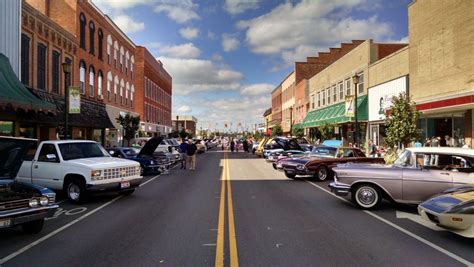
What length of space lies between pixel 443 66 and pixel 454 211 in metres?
15.9

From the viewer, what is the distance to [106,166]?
36.8ft

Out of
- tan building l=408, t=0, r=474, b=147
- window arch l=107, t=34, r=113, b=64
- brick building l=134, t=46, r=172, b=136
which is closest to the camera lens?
tan building l=408, t=0, r=474, b=147

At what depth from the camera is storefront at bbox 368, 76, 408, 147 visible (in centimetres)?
2589

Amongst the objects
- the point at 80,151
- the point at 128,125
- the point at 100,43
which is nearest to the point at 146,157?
the point at 80,151

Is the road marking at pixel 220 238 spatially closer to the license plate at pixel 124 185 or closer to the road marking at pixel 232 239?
the road marking at pixel 232 239

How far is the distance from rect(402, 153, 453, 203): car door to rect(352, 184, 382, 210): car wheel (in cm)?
68

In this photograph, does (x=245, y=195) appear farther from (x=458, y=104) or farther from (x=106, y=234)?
(x=458, y=104)

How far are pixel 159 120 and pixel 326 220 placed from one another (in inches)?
2372

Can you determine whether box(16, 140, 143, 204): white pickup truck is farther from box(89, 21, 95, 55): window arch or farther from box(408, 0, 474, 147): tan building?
box(89, 21, 95, 55): window arch

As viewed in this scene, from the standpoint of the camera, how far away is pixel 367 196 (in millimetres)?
9992

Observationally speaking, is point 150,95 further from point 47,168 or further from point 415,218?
point 415,218

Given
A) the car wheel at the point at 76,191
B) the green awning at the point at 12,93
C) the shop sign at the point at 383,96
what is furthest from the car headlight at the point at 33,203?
the shop sign at the point at 383,96

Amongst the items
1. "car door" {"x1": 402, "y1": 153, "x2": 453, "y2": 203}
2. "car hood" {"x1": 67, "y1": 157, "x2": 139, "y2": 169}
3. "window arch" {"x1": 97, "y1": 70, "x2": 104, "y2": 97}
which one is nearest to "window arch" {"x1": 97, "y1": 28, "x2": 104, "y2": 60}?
"window arch" {"x1": 97, "y1": 70, "x2": 104, "y2": 97}

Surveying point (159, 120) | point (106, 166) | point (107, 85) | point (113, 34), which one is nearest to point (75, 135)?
point (107, 85)
